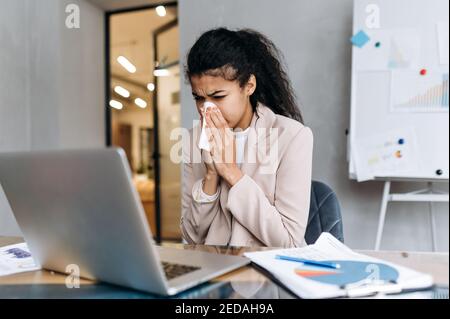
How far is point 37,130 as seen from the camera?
210 centimetres

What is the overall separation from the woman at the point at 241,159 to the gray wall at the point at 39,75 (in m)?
1.34

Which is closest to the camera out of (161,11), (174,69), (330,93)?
(330,93)

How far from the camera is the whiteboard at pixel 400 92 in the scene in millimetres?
1507

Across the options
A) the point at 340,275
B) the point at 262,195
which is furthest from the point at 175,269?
the point at 262,195

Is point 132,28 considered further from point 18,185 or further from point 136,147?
point 18,185

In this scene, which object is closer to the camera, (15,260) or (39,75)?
(15,260)

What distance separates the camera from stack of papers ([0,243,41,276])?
0.48 metres

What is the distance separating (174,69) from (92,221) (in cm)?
252

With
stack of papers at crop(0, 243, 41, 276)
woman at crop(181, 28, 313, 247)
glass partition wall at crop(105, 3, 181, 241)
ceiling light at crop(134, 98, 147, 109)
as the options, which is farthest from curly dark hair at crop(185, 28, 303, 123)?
ceiling light at crop(134, 98, 147, 109)

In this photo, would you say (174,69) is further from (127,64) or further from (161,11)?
(127,64)

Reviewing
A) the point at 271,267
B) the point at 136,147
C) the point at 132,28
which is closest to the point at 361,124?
the point at 271,267

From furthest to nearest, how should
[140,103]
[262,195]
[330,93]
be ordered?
[140,103] < [330,93] < [262,195]

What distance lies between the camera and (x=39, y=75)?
210 centimetres

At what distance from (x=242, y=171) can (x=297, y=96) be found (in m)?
1.02
